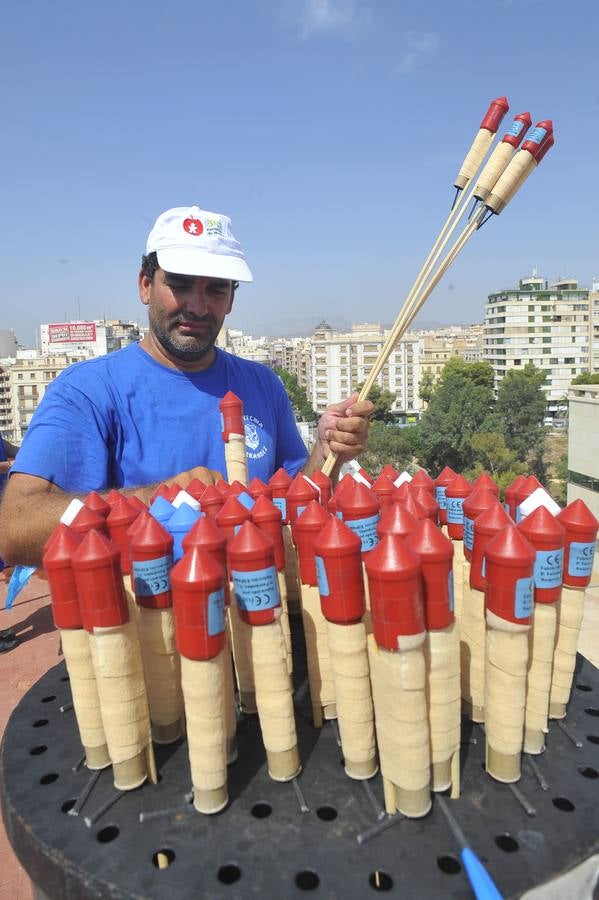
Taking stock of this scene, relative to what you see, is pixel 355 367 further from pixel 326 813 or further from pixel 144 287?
pixel 326 813

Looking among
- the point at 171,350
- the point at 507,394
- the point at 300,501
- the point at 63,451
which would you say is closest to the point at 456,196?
the point at 300,501

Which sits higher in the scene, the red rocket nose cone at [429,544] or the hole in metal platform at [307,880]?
the red rocket nose cone at [429,544]

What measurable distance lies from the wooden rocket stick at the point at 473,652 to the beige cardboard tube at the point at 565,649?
0.58ft

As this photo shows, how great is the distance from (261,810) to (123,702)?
0.37 m

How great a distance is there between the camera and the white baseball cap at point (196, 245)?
7.92 ft

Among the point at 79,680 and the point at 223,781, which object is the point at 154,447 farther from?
the point at 223,781

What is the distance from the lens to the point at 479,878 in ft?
3.08

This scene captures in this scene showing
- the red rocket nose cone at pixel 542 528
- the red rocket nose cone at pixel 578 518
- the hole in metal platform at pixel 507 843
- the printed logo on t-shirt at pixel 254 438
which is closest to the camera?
the hole in metal platform at pixel 507 843

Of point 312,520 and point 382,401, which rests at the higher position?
point 312,520

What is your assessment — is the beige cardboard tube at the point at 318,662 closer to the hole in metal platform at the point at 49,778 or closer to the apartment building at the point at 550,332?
the hole in metal platform at the point at 49,778

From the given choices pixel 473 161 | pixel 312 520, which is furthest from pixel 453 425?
pixel 312 520

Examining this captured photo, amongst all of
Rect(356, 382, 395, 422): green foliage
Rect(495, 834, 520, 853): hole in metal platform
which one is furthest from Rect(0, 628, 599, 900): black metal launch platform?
Rect(356, 382, 395, 422): green foliage

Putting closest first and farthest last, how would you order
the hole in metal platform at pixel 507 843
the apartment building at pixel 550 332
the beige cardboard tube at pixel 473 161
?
the hole in metal platform at pixel 507 843 < the beige cardboard tube at pixel 473 161 < the apartment building at pixel 550 332

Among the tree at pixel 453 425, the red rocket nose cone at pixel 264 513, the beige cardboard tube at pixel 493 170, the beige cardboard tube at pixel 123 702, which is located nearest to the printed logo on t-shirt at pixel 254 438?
the red rocket nose cone at pixel 264 513
